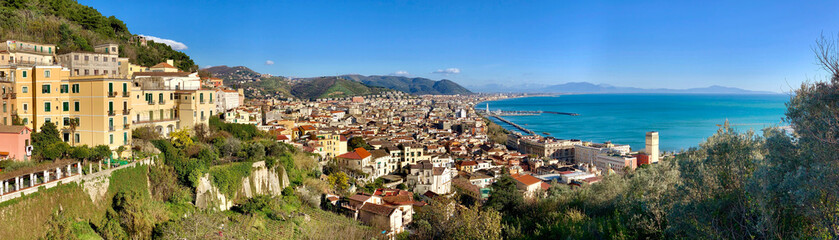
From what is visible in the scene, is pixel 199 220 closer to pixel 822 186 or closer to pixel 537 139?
pixel 822 186

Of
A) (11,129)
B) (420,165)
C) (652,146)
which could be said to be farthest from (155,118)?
(652,146)

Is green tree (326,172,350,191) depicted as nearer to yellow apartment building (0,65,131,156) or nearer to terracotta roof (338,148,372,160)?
terracotta roof (338,148,372,160)

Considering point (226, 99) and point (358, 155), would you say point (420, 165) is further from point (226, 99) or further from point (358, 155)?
point (226, 99)

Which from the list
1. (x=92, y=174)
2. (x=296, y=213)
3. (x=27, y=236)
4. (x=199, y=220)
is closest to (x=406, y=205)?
(x=296, y=213)

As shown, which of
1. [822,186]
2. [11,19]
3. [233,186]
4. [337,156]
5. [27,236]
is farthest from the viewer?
[337,156]

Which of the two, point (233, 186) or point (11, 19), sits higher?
point (11, 19)

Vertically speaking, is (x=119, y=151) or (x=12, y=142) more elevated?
(x=12, y=142)

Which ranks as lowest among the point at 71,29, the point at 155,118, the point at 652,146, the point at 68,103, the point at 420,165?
the point at 652,146
